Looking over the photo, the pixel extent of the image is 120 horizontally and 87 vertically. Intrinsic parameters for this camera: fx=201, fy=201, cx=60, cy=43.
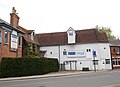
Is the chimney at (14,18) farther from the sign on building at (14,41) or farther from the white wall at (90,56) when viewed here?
the white wall at (90,56)

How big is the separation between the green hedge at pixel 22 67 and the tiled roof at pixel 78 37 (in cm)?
1867

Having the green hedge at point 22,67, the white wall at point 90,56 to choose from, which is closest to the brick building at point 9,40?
the green hedge at point 22,67

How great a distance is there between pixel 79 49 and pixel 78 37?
3417 mm

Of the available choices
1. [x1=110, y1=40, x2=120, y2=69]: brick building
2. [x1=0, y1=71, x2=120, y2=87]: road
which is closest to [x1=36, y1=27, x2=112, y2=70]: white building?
[x1=110, y1=40, x2=120, y2=69]: brick building

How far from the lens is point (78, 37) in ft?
169

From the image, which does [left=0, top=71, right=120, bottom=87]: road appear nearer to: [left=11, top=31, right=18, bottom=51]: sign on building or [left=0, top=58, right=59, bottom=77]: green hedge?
[left=0, top=58, right=59, bottom=77]: green hedge

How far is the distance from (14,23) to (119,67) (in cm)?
2974

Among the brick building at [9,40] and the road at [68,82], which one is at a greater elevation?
the brick building at [9,40]

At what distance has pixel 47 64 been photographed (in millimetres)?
34625

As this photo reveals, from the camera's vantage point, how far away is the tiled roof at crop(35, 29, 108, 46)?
49719 millimetres

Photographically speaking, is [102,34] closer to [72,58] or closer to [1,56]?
[72,58]

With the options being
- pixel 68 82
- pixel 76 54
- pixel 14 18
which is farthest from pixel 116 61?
pixel 68 82

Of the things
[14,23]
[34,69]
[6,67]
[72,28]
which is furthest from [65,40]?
[6,67]

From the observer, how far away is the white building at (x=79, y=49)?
159ft
